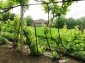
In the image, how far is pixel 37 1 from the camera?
7.25 m

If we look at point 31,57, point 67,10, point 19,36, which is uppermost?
point 67,10

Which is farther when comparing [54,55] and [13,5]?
[13,5]

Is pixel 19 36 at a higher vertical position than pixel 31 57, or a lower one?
higher

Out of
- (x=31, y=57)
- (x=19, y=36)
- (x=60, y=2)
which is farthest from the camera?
(x=19, y=36)

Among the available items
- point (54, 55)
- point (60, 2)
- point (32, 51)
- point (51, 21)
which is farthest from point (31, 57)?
point (60, 2)

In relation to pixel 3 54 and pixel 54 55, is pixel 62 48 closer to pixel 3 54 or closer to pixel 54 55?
pixel 54 55

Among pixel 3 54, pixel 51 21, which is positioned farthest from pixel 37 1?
pixel 3 54

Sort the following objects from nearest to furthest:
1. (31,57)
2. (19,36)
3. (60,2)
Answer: (60,2) < (31,57) < (19,36)

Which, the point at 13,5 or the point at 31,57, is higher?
the point at 13,5

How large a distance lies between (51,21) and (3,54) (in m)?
1.69

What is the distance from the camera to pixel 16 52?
24.7 feet

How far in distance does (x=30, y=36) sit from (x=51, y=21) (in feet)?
2.49

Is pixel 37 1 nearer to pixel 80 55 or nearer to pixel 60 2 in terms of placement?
pixel 60 2

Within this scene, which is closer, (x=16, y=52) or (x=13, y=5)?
(x=16, y=52)
